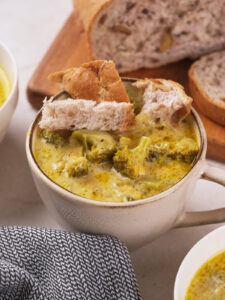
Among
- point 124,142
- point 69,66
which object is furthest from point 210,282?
point 69,66

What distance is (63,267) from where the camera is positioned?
169cm

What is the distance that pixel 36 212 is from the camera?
212 cm

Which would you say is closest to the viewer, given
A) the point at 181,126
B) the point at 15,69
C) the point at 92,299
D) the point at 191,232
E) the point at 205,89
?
the point at 92,299

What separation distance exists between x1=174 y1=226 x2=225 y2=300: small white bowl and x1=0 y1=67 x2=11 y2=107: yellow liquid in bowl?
1068 millimetres

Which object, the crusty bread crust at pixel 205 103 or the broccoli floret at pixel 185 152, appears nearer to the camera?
the broccoli floret at pixel 185 152

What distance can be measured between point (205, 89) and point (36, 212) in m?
1.01

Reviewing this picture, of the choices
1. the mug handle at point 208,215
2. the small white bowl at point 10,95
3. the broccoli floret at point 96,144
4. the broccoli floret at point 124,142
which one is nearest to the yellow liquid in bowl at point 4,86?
the small white bowl at point 10,95

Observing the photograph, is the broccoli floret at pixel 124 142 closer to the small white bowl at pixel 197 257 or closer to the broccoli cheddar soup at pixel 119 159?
the broccoli cheddar soup at pixel 119 159

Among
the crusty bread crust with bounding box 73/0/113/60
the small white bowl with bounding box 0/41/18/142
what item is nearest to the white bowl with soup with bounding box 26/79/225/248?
the small white bowl with bounding box 0/41/18/142

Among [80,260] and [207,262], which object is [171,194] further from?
[80,260]

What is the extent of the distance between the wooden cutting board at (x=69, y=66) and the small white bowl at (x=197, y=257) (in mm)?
827

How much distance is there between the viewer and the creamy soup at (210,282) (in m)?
1.57

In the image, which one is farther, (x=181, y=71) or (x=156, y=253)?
(x=181, y=71)

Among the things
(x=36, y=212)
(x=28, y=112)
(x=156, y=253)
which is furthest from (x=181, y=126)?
(x=28, y=112)
